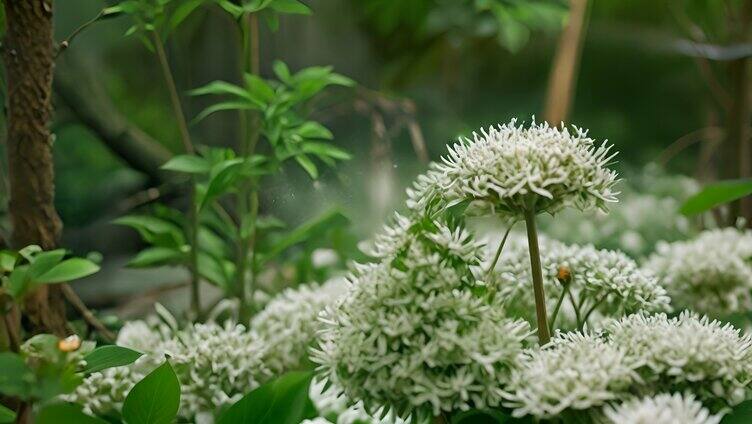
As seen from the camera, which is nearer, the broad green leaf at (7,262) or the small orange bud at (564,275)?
the broad green leaf at (7,262)

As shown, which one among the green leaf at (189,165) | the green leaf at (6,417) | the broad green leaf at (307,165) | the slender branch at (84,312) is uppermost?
the broad green leaf at (307,165)

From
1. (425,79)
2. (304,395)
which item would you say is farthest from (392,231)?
(425,79)

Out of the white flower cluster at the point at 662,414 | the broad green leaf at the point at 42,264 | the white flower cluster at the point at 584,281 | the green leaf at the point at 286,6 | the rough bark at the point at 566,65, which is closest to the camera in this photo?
the white flower cluster at the point at 662,414

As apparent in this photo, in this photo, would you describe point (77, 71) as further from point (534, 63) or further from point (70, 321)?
point (534, 63)

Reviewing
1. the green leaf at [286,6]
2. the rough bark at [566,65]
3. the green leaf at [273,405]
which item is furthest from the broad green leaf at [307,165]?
the rough bark at [566,65]

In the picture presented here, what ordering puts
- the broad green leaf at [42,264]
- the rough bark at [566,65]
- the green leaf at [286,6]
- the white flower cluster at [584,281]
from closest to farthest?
the broad green leaf at [42,264]
the white flower cluster at [584,281]
the green leaf at [286,6]
the rough bark at [566,65]

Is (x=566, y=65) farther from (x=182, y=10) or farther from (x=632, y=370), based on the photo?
(x=632, y=370)

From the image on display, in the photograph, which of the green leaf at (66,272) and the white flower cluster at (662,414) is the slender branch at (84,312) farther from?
the white flower cluster at (662,414)

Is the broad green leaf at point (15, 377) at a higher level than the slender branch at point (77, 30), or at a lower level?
lower
